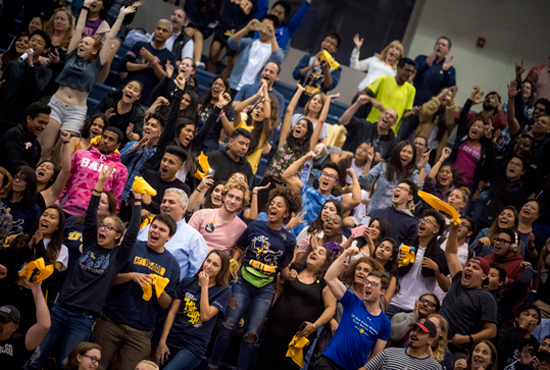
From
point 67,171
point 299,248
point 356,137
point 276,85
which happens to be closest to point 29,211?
point 67,171

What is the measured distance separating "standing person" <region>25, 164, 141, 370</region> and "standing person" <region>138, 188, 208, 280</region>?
16.3 inches

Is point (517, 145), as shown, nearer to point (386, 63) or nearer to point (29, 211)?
point (386, 63)

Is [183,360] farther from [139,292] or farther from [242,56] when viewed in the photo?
[242,56]

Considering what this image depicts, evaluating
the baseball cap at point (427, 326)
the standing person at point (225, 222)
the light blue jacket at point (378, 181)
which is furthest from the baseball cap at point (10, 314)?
the light blue jacket at point (378, 181)

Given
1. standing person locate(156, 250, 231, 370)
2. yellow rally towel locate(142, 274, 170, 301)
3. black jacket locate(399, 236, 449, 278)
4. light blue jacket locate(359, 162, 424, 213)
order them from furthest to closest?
1. light blue jacket locate(359, 162, 424, 213)
2. black jacket locate(399, 236, 449, 278)
3. standing person locate(156, 250, 231, 370)
4. yellow rally towel locate(142, 274, 170, 301)

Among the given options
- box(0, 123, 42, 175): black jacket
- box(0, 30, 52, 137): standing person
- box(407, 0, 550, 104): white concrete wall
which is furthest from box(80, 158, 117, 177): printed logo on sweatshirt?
box(407, 0, 550, 104): white concrete wall

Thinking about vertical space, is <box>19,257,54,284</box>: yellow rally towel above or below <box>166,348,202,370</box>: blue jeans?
above

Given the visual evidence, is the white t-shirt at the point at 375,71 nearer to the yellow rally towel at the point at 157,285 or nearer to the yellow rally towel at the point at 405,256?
the yellow rally towel at the point at 405,256

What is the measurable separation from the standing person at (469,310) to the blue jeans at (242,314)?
163 centimetres

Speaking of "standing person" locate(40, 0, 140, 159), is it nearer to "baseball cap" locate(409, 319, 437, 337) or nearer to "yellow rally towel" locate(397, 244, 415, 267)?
"yellow rally towel" locate(397, 244, 415, 267)

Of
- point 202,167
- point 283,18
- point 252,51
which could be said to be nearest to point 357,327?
point 202,167

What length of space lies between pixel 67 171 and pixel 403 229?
3.34 metres

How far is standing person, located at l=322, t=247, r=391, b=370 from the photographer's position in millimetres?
4414

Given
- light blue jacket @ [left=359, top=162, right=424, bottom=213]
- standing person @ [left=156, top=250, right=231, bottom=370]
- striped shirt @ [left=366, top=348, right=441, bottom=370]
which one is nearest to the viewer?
striped shirt @ [left=366, top=348, right=441, bottom=370]
